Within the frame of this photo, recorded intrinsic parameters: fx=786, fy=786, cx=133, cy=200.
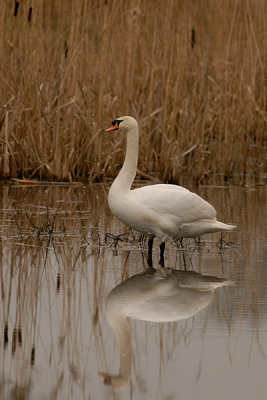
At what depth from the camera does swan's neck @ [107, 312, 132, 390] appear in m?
3.03

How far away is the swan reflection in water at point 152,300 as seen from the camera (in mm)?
3432

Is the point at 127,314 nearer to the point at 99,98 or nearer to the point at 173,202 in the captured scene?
the point at 173,202

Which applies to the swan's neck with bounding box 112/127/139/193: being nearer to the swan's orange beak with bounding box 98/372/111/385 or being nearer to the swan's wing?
the swan's wing

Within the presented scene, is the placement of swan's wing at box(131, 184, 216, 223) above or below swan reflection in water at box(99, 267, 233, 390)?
above

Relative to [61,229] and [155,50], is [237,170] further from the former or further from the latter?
[61,229]

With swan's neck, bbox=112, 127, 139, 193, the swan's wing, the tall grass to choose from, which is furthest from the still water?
the tall grass

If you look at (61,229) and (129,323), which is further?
(61,229)

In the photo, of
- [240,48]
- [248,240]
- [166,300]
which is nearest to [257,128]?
[240,48]

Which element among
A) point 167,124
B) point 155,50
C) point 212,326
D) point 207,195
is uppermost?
point 155,50

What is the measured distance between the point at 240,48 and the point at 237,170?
1.83 meters

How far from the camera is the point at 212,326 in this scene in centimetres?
377

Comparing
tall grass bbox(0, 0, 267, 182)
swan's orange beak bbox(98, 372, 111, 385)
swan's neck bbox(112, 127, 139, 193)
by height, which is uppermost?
tall grass bbox(0, 0, 267, 182)

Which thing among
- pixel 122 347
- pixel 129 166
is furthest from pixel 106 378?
pixel 129 166

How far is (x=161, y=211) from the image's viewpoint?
5.53 m
